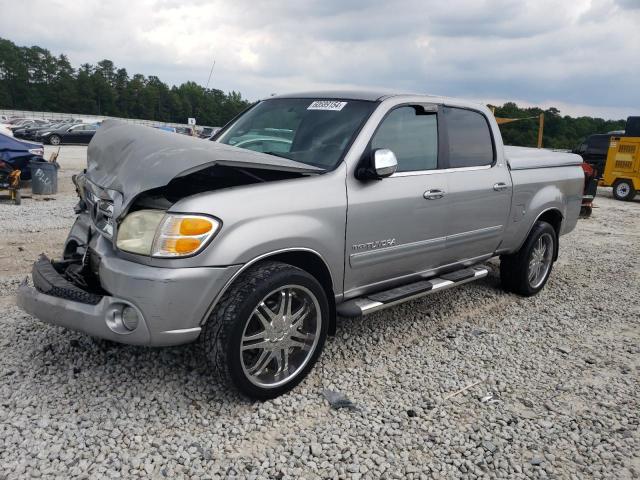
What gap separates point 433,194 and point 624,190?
15.3 m

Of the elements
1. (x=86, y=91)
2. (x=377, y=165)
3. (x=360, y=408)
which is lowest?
(x=360, y=408)

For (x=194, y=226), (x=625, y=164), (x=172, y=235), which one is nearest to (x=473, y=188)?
(x=194, y=226)

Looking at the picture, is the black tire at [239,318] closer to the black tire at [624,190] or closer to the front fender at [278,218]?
the front fender at [278,218]

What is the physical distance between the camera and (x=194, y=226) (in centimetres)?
278

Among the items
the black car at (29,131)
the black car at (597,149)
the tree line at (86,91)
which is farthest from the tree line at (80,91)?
the black car at (597,149)

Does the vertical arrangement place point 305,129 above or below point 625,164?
above

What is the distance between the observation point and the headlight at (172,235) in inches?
109

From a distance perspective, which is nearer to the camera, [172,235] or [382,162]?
[172,235]

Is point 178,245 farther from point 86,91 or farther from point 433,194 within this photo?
point 86,91

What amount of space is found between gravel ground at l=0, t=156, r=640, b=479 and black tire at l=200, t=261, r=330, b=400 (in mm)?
253

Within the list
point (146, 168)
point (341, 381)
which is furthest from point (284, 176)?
point (341, 381)

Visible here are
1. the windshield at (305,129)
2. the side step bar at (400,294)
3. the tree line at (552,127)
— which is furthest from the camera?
the tree line at (552,127)

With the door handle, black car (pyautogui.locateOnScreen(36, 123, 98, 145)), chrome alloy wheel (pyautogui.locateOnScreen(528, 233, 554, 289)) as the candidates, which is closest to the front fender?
the door handle

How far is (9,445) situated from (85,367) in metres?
0.81
